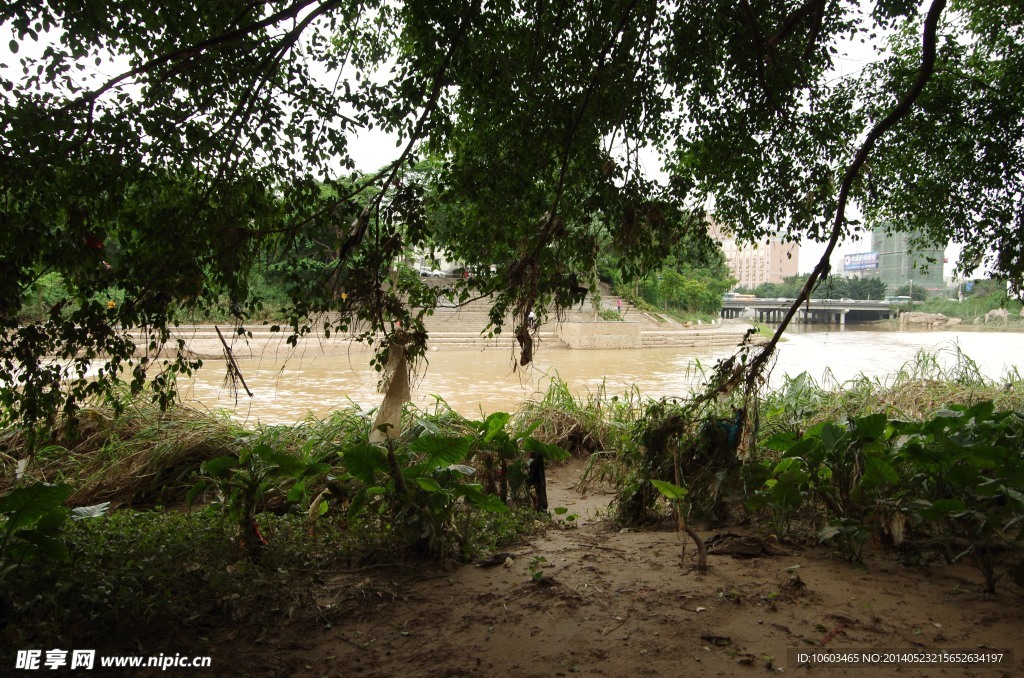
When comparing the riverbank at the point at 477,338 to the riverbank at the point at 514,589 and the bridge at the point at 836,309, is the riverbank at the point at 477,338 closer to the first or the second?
the bridge at the point at 836,309

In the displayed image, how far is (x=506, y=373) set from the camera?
614 inches

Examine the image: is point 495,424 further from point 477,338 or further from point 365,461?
point 477,338

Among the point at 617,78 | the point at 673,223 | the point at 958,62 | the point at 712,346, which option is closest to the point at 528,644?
the point at 673,223

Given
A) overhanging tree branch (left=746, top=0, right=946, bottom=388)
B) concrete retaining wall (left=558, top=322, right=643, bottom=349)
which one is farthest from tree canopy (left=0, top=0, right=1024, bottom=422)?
concrete retaining wall (left=558, top=322, right=643, bottom=349)

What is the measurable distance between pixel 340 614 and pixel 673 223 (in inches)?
99.3

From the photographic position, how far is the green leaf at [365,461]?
308cm

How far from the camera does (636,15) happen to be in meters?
3.97

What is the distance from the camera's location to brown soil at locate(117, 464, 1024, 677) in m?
2.36

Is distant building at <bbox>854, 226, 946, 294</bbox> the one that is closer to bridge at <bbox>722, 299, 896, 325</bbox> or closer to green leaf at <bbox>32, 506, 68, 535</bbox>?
green leaf at <bbox>32, 506, 68, 535</bbox>

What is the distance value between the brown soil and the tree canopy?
104 cm

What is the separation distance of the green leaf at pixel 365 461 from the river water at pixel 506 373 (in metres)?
2.83

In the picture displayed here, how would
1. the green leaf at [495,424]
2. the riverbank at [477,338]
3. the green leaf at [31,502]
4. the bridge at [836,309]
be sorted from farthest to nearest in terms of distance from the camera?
the bridge at [836,309], the riverbank at [477,338], the green leaf at [495,424], the green leaf at [31,502]

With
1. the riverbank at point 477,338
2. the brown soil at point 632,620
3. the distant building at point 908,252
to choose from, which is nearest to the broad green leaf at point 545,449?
the brown soil at point 632,620

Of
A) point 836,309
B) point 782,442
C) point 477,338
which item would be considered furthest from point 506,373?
point 836,309
